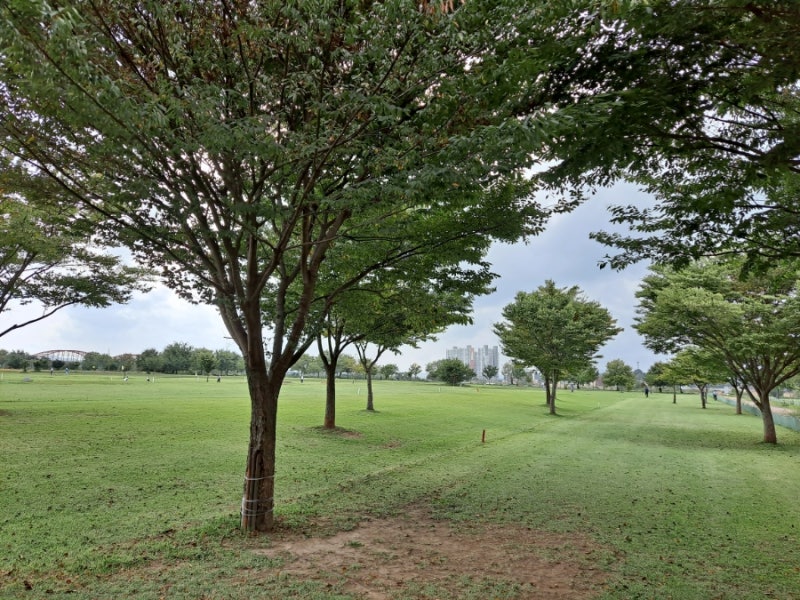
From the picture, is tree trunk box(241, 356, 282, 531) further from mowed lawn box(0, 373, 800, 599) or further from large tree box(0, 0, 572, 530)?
mowed lawn box(0, 373, 800, 599)

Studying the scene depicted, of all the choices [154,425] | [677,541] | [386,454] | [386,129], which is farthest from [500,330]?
[386,129]

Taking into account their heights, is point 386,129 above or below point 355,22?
below

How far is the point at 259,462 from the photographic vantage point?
6277 millimetres

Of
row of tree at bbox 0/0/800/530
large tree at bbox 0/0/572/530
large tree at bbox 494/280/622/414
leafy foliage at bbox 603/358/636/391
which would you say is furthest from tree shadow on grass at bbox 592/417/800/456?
leafy foliage at bbox 603/358/636/391

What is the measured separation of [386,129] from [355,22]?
112 centimetres

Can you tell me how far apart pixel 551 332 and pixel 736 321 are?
40.7 feet

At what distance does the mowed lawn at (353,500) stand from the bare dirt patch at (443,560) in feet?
0.76

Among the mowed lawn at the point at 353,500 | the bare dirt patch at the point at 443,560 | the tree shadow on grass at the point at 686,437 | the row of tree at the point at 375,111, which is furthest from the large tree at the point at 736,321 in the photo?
the bare dirt patch at the point at 443,560

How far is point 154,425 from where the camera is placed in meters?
16.5

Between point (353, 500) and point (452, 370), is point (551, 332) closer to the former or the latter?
point (353, 500)

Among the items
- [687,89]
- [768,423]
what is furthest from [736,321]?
[687,89]

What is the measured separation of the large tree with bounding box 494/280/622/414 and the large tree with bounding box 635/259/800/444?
311 inches

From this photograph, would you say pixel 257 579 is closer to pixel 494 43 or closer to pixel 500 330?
pixel 494 43

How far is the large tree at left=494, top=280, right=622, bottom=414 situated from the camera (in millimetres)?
27438
